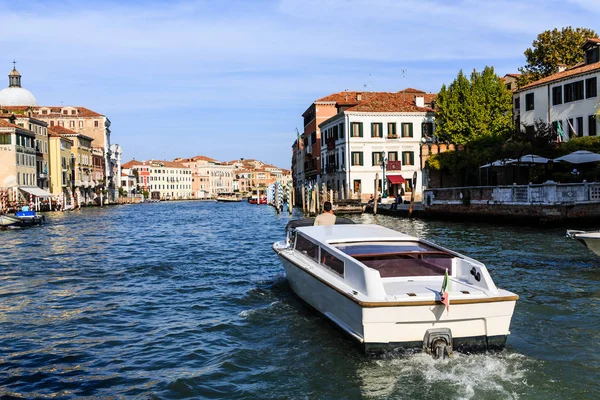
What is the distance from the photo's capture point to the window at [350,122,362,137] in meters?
52.7

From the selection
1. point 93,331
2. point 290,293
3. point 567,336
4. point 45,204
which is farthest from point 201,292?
point 45,204

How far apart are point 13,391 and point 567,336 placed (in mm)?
6765

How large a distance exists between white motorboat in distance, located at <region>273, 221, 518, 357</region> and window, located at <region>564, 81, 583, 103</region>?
2863cm

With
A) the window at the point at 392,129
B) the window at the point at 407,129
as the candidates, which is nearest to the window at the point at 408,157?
the window at the point at 407,129

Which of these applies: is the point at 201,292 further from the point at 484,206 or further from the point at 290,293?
the point at 484,206

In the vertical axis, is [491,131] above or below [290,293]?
above

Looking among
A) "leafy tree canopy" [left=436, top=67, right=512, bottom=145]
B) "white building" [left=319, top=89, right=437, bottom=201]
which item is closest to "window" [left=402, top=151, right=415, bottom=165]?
"white building" [left=319, top=89, right=437, bottom=201]

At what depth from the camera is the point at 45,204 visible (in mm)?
64312

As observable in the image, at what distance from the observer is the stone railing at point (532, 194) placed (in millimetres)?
23891

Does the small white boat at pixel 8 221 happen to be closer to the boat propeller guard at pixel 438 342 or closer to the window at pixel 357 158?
the window at pixel 357 158

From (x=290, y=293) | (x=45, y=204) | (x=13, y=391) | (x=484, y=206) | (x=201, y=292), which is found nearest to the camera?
(x=13, y=391)

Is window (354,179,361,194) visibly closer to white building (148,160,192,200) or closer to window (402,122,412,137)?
window (402,122,412,137)

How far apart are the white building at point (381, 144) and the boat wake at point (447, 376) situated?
45207 mm

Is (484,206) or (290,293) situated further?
(484,206)
